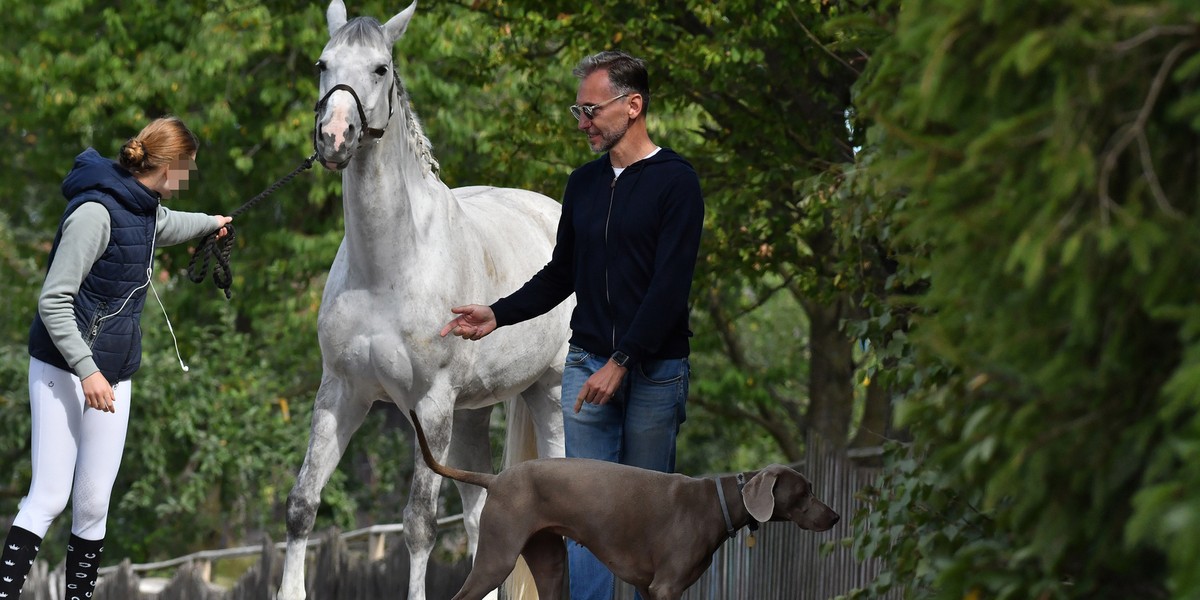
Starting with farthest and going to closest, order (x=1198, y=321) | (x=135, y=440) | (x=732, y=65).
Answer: (x=135, y=440) < (x=732, y=65) < (x=1198, y=321)

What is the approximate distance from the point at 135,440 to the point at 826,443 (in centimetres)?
1087

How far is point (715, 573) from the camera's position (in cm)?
901

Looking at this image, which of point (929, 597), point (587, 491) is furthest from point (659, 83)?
point (929, 597)

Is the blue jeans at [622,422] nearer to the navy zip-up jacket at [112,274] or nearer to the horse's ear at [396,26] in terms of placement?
the horse's ear at [396,26]

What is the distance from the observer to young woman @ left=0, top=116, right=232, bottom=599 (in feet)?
18.9

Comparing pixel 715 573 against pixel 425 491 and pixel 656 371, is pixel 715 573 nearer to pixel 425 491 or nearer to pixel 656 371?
pixel 425 491

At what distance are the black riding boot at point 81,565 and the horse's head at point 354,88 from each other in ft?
5.96

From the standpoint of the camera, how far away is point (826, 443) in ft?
25.3

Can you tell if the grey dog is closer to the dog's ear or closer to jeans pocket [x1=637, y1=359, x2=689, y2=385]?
the dog's ear

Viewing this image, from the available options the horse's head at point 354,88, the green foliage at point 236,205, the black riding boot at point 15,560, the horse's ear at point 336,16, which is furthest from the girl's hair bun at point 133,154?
the green foliage at point 236,205

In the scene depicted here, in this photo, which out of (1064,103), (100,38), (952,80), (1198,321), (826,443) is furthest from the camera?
(100,38)

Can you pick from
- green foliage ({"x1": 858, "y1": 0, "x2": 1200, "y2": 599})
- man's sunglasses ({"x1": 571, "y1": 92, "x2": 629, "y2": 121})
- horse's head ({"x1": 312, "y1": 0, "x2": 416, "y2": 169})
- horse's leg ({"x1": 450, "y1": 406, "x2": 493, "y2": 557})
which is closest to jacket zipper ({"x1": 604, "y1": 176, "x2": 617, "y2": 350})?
man's sunglasses ({"x1": 571, "y1": 92, "x2": 629, "y2": 121})

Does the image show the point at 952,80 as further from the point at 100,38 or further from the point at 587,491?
the point at 100,38

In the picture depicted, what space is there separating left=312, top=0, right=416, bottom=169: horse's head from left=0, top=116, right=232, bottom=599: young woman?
2.12ft
